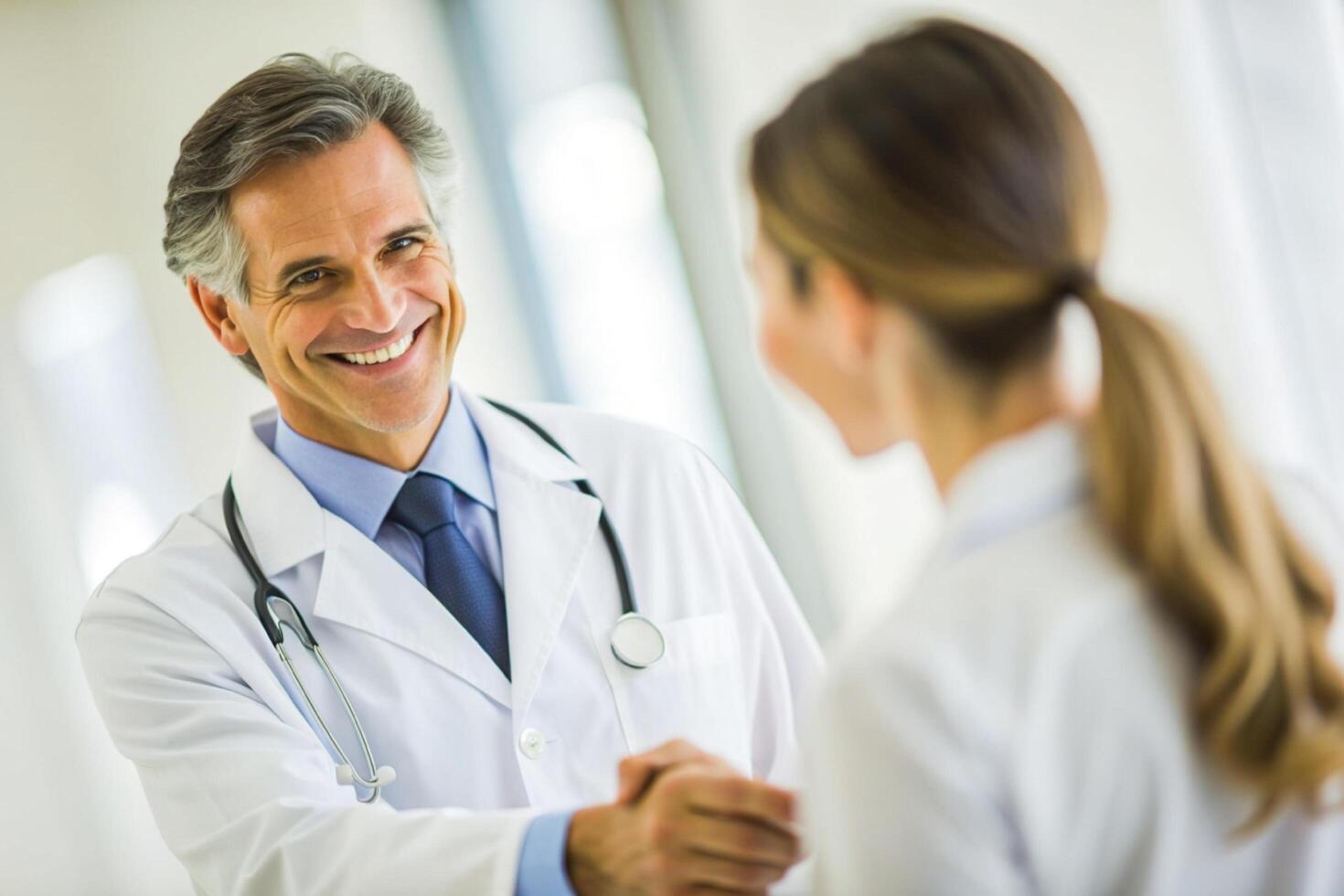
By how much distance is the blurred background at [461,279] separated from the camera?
2641 mm

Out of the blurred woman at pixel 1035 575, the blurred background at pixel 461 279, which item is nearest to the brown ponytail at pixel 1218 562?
the blurred woman at pixel 1035 575

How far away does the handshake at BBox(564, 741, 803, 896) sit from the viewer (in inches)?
40.8

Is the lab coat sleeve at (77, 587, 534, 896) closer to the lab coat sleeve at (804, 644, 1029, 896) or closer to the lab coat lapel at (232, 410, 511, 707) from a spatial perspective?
the lab coat lapel at (232, 410, 511, 707)

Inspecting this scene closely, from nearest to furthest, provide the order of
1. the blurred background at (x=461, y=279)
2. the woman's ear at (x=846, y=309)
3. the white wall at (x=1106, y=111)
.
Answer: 1. the woman's ear at (x=846, y=309)
2. the white wall at (x=1106, y=111)
3. the blurred background at (x=461, y=279)

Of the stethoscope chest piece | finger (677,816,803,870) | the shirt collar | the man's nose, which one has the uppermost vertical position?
the man's nose

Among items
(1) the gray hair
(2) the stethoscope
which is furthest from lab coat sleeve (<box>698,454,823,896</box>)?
(1) the gray hair

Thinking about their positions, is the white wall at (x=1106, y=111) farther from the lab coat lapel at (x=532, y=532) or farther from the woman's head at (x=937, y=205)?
the woman's head at (x=937, y=205)

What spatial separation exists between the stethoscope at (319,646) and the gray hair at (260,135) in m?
0.27

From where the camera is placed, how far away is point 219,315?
1542 mm

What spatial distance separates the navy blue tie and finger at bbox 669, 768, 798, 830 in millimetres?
363

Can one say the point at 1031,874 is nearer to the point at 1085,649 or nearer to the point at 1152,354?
the point at 1085,649

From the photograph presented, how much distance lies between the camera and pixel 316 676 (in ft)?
4.36

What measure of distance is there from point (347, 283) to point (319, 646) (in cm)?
40

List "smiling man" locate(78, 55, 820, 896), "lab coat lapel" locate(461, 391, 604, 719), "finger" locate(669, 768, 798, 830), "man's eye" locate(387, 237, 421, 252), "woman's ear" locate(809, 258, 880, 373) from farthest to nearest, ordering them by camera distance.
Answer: "man's eye" locate(387, 237, 421, 252) → "lab coat lapel" locate(461, 391, 604, 719) → "smiling man" locate(78, 55, 820, 896) → "finger" locate(669, 768, 798, 830) → "woman's ear" locate(809, 258, 880, 373)
